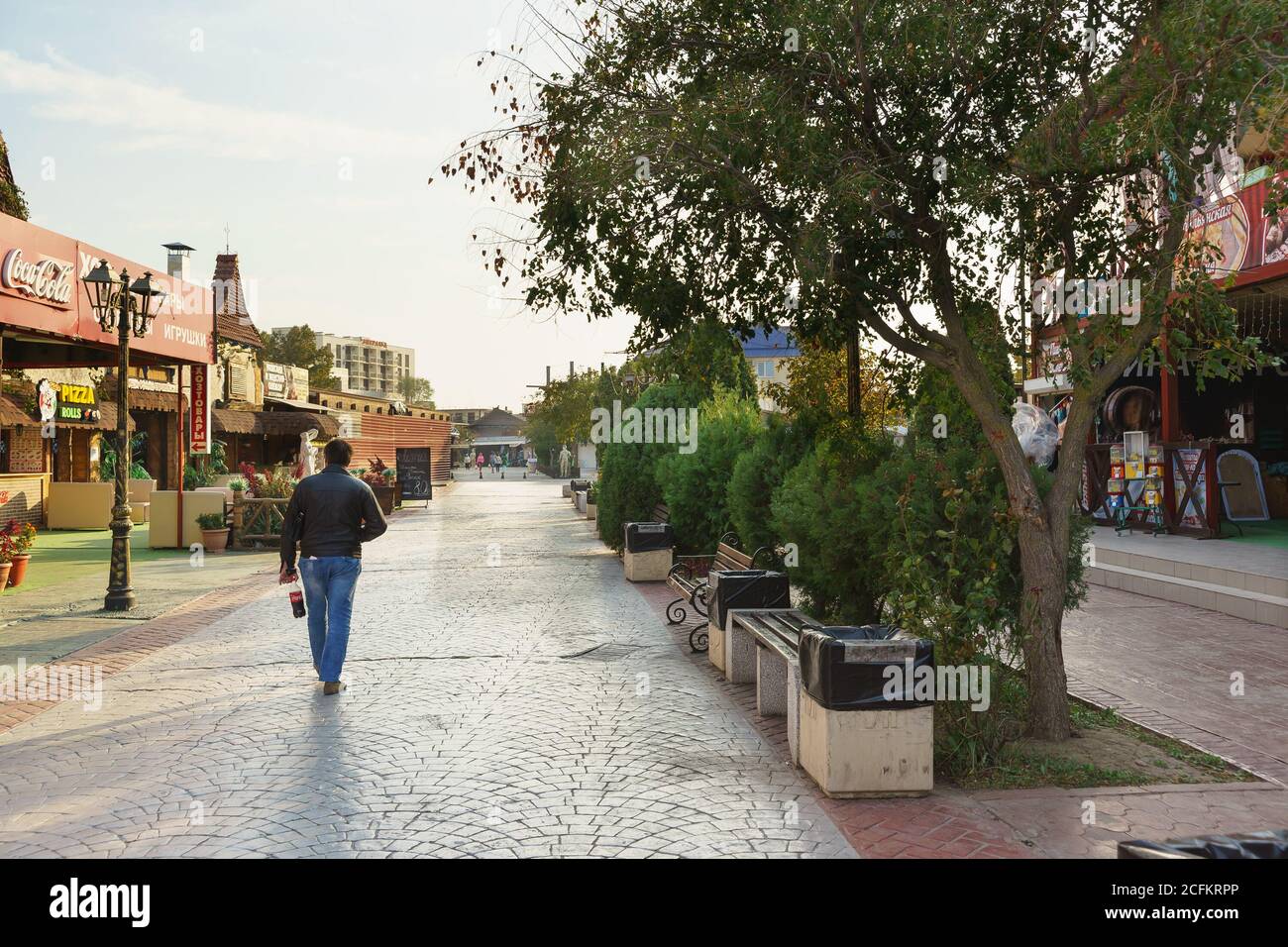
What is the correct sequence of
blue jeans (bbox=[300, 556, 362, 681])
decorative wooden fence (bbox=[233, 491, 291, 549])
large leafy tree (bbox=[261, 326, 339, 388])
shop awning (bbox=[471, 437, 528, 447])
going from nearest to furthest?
blue jeans (bbox=[300, 556, 362, 681])
decorative wooden fence (bbox=[233, 491, 291, 549])
large leafy tree (bbox=[261, 326, 339, 388])
shop awning (bbox=[471, 437, 528, 447])

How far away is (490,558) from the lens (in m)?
17.9

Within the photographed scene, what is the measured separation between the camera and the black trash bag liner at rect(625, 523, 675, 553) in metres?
14.7

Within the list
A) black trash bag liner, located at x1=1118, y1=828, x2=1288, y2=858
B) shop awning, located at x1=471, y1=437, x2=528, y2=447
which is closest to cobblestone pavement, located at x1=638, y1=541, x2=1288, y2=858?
black trash bag liner, located at x1=1118, y1=828, x2=1288, y2=858

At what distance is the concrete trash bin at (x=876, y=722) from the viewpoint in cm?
519

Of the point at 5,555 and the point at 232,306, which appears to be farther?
the point at 232,306

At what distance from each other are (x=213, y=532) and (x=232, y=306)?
25.3 meters

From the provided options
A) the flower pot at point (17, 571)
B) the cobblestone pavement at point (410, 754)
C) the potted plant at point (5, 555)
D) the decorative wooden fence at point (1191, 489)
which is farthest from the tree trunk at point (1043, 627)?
the flower pot at point (17, 571)

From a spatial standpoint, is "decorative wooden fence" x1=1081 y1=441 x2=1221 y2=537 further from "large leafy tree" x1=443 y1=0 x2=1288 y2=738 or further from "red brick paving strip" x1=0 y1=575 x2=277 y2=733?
"red brick paving strip" x1=0 y1=575 x2=277 y2=733

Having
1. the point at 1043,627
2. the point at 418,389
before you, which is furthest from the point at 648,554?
the point at 418,389

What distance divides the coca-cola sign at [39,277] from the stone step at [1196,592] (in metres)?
13.9

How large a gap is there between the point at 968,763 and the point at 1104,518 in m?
14.6

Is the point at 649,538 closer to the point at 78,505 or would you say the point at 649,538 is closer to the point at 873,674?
the point at 873,674

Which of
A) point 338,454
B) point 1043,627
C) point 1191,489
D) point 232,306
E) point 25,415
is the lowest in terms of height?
point 1043,627

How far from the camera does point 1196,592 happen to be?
11.7 m
